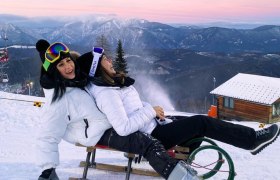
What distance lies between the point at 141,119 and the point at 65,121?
103 cm

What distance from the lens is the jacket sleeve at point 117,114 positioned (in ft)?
15.5

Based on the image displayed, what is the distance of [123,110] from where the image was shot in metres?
4.79

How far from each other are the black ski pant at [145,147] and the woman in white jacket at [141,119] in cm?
15

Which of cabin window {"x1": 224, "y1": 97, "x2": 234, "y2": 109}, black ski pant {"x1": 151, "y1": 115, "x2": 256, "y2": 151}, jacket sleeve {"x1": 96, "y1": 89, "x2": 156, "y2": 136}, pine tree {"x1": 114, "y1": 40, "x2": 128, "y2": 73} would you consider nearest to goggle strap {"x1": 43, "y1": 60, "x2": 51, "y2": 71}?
jacket sleeve {"x1": 96, "y1": 89, "x2": 156, "y2": 136}

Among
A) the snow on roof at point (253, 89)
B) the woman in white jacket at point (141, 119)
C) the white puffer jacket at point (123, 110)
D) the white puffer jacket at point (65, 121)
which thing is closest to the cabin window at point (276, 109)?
the snow on roof at point (253, 89)

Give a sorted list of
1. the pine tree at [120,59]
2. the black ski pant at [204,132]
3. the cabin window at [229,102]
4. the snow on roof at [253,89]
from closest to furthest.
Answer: the black ski pant at [204,132], the snow on roof at [253,89], the cabin window at [229,102], the pine tree at [120,59]

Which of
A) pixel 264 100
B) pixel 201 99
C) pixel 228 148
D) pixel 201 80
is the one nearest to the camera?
pixel 228 148

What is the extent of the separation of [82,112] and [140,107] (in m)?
0.82

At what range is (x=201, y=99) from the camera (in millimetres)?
103750

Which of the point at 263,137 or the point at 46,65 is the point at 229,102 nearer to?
the point at 263,137

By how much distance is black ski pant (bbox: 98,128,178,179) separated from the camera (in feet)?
14.9

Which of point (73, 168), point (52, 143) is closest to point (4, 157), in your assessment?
point (73, 168)

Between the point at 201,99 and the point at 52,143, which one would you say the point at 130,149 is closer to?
the point at 52,143

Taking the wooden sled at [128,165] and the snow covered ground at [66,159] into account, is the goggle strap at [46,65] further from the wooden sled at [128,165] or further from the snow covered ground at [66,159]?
A: the snow covered ground at [66,159]
